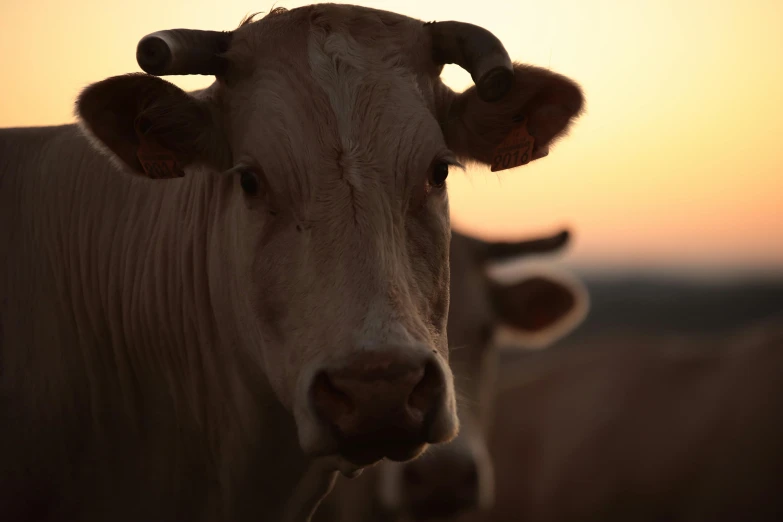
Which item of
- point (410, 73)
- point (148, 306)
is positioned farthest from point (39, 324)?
point (410, 73)

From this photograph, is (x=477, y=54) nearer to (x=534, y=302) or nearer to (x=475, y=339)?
(x=475, y=339)

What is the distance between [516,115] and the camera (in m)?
3.93

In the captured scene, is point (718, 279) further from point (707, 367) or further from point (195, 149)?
point (195, 149)

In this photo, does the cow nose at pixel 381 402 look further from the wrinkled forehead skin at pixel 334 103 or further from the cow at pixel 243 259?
the wrinkled forehead skin at pixel 334 103

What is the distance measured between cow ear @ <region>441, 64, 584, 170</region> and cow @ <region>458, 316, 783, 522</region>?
6250 mm

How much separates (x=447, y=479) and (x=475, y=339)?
1.19 m

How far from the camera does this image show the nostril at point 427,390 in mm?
2871

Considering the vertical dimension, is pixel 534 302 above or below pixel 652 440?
above

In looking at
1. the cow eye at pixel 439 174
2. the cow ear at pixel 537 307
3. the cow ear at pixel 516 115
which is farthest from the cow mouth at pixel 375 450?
the cow ear at pixel 537 307

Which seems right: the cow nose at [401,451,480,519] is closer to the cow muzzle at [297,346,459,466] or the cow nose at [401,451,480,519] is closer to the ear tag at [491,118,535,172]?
the ear tag at [491,118,535,172]

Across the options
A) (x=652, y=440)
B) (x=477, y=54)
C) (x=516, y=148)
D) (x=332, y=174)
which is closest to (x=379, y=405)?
(x=332, y=174)

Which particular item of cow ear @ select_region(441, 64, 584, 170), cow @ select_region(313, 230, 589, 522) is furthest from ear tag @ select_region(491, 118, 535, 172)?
cow @ select_region(313, 230, 589, 522)

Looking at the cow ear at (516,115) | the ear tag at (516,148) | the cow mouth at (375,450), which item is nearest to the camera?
the cow mouth at (375,450)

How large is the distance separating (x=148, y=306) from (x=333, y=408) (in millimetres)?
1343
